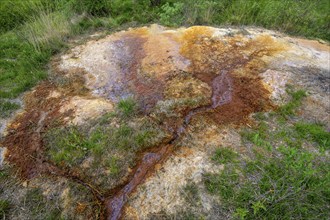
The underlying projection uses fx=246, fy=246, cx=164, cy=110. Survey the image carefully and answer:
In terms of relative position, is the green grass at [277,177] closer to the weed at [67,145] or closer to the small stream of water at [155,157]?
the small stream of water at [155,157]

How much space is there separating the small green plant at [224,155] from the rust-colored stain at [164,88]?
0.59m

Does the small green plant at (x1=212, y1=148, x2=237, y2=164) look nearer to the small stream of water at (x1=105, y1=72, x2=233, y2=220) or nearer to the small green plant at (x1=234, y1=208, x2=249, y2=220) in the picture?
the small stream of water at (x1=105, y1=72, x2=233, y2=220)

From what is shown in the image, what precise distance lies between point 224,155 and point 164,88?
1714 mm

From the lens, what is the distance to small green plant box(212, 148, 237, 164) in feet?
10.8

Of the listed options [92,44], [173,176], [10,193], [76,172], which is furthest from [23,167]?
[92,44]

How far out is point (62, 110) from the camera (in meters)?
4.23

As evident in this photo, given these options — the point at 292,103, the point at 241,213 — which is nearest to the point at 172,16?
the point at 292,103

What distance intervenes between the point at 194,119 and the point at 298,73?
241cm

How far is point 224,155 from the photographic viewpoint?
3.34m

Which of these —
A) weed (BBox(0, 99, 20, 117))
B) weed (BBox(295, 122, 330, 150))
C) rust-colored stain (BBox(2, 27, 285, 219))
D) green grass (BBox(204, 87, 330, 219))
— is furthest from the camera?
weed (BBox(0, 99, 20, 117))

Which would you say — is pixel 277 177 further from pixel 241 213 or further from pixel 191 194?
pixel 191 194

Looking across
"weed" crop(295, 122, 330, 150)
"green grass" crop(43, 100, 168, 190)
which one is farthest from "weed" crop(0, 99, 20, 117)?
"weed" crop(295, 122, 330, 150)

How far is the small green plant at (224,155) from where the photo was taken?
10.8 ft

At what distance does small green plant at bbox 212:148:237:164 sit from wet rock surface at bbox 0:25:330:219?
12cm
